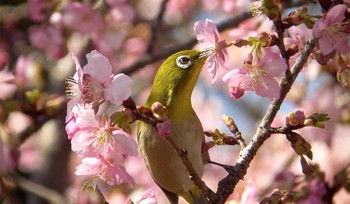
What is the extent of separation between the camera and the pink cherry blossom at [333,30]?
1500 millimetres

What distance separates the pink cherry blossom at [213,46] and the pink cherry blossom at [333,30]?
0.24 meters

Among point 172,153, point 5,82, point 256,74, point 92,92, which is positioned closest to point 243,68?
point 256,74

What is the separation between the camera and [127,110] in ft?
→ 4.70

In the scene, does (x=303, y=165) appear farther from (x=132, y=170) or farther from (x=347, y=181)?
(x=132, y=170)

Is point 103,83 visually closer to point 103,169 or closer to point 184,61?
point 103,169

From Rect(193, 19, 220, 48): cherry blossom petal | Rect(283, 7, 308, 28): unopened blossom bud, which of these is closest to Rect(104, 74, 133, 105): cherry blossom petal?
Rect(193, 19, 220, 48): cherry blossom petal

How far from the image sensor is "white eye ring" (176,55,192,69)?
1.76 metres

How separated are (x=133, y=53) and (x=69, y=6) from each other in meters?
1.59

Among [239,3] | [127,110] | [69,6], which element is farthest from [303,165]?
[69,6]

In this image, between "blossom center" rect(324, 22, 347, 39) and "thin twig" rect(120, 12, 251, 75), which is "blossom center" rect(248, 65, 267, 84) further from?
"thin twig" rect(120, 12, 251, 75)

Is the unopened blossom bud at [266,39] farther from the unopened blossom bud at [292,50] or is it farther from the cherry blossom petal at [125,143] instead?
the cherry blossom petal at [125,143]

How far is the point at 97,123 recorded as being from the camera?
151 centimetres

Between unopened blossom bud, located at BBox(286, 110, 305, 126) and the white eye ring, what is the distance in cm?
30

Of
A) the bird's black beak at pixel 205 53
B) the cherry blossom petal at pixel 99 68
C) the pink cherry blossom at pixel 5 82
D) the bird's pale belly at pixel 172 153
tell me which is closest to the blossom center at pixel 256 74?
the bird's black beak at pixel 205 53
